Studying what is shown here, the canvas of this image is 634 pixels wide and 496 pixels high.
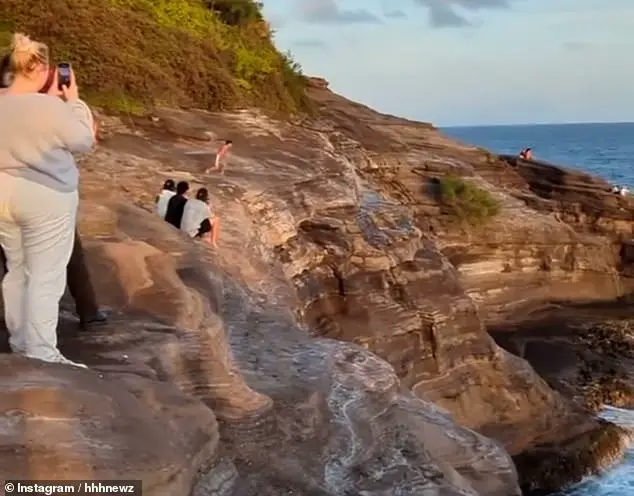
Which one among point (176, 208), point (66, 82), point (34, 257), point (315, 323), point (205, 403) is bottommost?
point (315, 323)

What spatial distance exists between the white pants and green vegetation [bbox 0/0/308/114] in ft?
43.7

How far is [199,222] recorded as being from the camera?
13.1 metres

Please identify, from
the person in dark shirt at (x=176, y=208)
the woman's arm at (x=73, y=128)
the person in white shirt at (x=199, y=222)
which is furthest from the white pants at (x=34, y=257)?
the person in dark shirt at (x=176, y=208)

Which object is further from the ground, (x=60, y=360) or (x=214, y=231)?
(x=214, y=231)

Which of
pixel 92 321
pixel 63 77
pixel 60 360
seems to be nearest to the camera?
pixel 63 77

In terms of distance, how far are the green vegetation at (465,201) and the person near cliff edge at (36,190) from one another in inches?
→ 902

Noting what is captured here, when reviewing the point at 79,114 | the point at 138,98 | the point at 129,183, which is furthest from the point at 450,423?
the point at 138,98

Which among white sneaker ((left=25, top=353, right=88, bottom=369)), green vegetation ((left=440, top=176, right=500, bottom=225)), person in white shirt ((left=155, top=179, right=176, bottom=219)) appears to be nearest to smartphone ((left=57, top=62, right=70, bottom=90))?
white sneaker ((left=25, top=353, right=88, bottom=369))

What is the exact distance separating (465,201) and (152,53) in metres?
9.69

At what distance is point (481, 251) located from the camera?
2923 centimetres

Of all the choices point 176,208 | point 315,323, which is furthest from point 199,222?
point 315,323

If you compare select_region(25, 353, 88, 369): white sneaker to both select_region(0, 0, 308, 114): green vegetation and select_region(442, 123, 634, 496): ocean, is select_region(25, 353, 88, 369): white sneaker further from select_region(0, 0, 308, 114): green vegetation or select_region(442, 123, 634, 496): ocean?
select_region(0, 0, 308, 114): green vegetation

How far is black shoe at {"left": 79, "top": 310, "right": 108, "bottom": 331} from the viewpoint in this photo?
24.6 ft

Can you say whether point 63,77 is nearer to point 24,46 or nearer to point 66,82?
point 66,82
